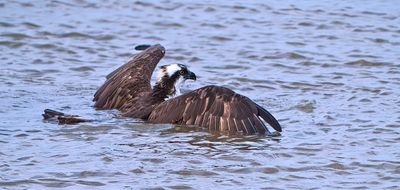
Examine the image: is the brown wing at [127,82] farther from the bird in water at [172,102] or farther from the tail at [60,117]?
Answer: the tail at [60,117]

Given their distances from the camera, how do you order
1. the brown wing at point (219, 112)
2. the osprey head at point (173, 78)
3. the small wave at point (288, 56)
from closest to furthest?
the brown wing at point (219, 112), the osprey head at point (173, 78), the small wave at point (288, 56)

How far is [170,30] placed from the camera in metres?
15.2

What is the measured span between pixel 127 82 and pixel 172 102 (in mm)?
1360

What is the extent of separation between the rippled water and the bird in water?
0.51ft

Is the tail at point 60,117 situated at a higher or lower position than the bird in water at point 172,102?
lower

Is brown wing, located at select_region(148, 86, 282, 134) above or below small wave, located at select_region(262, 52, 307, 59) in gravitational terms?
below

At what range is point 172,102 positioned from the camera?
1091cm

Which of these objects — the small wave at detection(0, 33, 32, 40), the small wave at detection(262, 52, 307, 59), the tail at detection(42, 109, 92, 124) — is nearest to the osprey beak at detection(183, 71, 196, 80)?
the tail at detection(42, 109, 92, 124)

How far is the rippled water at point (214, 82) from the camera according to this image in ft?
29.5

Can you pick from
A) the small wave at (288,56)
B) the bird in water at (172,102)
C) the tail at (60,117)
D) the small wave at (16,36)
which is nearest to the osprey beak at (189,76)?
the bird in water at (172,102)

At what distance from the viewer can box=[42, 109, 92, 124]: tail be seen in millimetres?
10664

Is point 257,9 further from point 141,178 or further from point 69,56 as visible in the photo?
point 141,178

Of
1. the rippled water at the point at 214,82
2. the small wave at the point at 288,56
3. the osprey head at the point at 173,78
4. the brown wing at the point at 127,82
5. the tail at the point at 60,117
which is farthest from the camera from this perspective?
the small wave at the point at 288,56

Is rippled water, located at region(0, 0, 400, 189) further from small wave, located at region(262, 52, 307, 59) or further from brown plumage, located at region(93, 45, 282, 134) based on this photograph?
brown plumage, located at region(93, 45, 282, 134)
